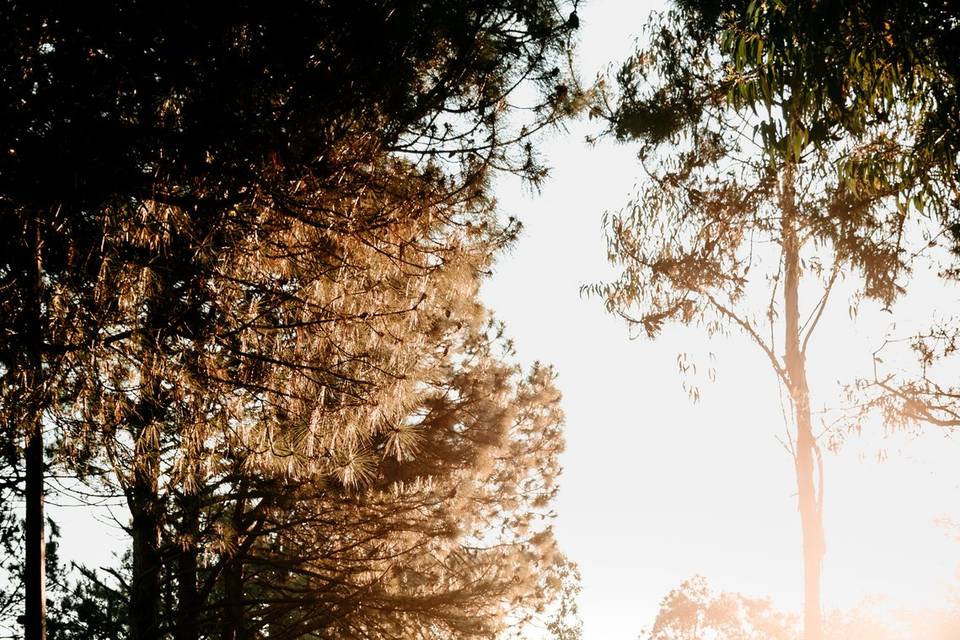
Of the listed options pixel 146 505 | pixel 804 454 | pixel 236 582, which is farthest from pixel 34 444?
pixel 804 454

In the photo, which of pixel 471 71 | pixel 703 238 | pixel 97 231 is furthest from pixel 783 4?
pixel 703 238

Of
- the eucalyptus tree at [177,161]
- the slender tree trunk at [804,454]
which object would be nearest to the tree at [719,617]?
the slender tree trunk at [804,454]

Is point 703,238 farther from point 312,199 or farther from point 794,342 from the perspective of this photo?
point 312,199

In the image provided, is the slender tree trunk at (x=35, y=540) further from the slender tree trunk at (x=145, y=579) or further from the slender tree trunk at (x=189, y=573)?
the slender tree trunk at (x=145, y=579)

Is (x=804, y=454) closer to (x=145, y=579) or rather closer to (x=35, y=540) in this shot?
(x=145, y=579)

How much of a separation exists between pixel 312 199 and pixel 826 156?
16.4 feet

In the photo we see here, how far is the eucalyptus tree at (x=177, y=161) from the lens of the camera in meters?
2.62

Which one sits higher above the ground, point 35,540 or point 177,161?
point 177,161

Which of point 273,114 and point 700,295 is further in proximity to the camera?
point 700,295

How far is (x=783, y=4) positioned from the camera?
3377 millimetres

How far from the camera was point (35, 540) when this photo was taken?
10.5 feet

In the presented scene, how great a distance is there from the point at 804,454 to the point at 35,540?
8388 mm

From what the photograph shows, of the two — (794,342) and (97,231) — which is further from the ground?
(794,342)

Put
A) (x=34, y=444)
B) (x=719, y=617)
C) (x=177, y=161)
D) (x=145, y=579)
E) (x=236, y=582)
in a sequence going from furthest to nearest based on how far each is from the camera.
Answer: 1. (x=719, y=617)
2. (x=236, y=582)
3. (x=145, y=579)
4. (x=34, y=444)
5. (x=177, y=161)
